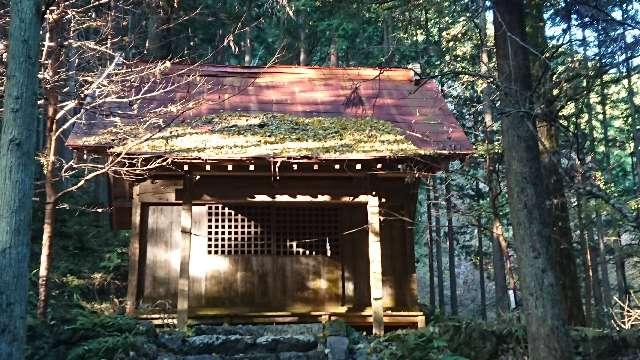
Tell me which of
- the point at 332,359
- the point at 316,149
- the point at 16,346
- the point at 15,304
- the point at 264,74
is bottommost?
the point at 332,359

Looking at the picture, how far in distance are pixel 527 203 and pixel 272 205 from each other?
5.92m

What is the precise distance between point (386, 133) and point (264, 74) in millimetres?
4310

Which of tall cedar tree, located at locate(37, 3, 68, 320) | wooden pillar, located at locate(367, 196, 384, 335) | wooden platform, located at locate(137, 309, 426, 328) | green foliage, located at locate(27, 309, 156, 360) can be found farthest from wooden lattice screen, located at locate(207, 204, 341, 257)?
tall cedar tree, located at locate(37, 3, 68, 320)

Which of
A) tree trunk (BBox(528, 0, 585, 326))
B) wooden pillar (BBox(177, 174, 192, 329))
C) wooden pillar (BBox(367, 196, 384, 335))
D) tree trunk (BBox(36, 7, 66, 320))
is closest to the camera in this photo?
tree trunk (BBox(36, 7, 66, 320))

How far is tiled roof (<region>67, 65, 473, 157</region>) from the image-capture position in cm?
1048

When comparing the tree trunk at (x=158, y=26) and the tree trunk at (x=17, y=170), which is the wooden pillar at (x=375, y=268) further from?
the tree trunk at (x=158, y=26)

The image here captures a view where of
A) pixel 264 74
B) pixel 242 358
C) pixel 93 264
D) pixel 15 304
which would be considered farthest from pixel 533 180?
pixel 93 264

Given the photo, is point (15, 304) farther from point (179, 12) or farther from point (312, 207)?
point (179, 12)

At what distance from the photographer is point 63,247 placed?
15859 millimetres

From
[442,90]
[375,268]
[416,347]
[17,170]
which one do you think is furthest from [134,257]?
[442,90]

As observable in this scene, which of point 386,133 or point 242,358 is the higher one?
point 386,133

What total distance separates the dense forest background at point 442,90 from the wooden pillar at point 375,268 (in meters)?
1.33

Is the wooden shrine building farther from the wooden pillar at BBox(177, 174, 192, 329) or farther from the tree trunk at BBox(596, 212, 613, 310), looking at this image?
the tree trunk at BBox(596, 212, 613, 310)

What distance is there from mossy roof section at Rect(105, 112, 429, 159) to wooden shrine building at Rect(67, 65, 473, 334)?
0.04m
